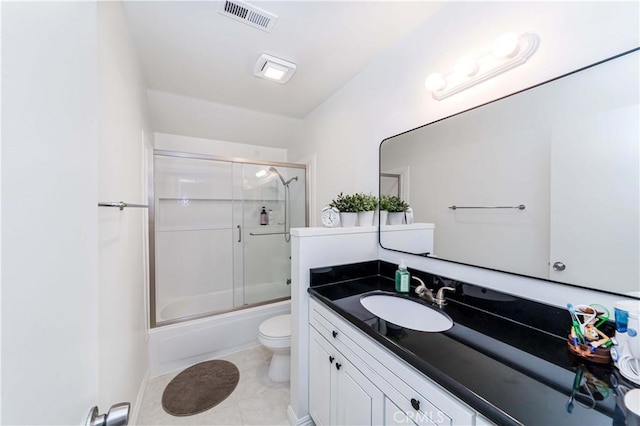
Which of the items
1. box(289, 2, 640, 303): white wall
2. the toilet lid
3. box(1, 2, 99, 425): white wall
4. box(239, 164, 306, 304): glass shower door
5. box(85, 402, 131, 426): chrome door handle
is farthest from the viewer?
box(239, 164, 306, 304): glass shower door

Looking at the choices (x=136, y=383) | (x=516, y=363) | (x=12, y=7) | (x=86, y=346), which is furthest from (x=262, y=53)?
(x=136, y=383)

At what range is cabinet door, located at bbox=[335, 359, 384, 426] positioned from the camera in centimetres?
91

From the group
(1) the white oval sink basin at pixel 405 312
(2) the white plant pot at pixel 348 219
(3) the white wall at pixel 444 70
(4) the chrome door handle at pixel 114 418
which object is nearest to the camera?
(4) the chrome door handle at pixel 114 418

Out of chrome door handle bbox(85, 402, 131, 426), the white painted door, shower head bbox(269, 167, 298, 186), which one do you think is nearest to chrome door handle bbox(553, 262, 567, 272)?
the white painted door

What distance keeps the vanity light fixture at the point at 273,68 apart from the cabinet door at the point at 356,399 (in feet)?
6.46

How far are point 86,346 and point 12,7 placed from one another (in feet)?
2.28

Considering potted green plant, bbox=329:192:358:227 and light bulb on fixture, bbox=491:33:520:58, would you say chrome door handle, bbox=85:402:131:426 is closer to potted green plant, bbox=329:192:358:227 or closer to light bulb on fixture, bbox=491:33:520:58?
potted green plant, bbox=329:192:358:227

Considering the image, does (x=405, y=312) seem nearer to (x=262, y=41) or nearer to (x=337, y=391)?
(x=337, y=391)

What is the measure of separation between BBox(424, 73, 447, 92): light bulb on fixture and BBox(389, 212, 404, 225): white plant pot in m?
0.75

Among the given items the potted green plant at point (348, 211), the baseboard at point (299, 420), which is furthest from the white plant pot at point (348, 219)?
the baseboard at point (299, 420)

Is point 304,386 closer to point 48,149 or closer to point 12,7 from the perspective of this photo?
point 48,149

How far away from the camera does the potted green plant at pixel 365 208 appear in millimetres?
1692

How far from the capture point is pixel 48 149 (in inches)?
16.2

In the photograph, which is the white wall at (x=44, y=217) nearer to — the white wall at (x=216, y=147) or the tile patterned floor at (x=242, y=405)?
the tile patterned floor at (x=242, y=405)
